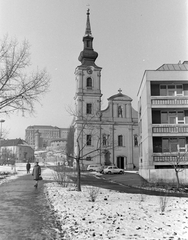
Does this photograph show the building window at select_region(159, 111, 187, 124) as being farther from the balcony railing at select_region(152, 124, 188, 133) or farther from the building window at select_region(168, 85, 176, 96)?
the building window at select_region(168, 85, 176, 96)

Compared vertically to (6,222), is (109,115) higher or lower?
higher

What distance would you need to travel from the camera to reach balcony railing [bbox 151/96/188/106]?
103ft

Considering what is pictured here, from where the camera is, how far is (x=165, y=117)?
32562 mm

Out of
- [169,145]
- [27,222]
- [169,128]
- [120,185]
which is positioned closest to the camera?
[27,222]

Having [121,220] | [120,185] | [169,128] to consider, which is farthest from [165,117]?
[121,220]

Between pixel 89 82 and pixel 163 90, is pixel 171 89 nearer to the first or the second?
pixel 163 90

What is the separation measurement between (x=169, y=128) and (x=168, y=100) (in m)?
2.88

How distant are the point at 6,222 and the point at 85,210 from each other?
2.54 meters

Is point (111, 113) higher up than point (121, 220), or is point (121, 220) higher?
point (111, 113)

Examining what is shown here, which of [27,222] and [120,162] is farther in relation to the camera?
[120,162]

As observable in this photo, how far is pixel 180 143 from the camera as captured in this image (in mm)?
32625

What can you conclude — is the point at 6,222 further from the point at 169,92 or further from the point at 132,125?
the point at 132,125

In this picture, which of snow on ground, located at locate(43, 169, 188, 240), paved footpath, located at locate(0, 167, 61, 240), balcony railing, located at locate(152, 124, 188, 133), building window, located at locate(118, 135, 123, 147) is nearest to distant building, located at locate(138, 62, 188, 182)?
balcony railing, located at locate(152, 124, 188, 133)

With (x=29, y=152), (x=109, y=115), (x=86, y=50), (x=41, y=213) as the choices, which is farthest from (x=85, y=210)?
(x=29, y=152)
